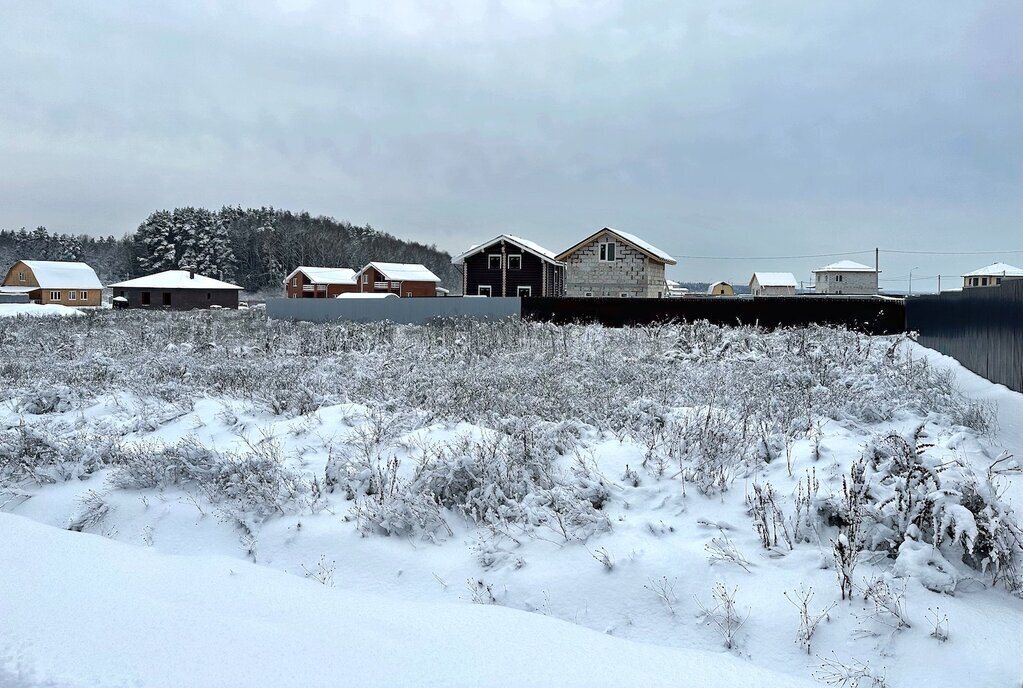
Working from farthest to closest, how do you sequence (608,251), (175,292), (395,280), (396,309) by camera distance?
(175,292), (395,280), (608,251), (396,309)

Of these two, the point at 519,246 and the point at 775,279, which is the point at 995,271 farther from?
the point at 519,246

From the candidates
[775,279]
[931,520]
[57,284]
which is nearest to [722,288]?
[775,279]

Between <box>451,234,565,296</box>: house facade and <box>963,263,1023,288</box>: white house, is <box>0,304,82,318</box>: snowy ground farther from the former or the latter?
<box>963,263,1023,288</box>: white house

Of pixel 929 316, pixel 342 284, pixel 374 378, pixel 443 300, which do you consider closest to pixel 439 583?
pixel 374 378

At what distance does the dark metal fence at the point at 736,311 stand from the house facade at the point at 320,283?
4291cm

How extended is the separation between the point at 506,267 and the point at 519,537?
3650cm

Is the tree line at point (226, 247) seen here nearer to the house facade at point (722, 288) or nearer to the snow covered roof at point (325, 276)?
the snow covered roof at point (325, 276)

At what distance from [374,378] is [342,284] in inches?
2418

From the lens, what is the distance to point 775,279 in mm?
95875

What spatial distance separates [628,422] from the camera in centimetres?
781

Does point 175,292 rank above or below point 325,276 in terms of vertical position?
below

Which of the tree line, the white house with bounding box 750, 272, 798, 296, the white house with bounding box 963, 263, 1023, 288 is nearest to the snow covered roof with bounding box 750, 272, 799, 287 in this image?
the white house with bounding box 750, 272, 798, 296

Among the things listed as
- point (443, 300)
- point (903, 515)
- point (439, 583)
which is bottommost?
point (439, 583)

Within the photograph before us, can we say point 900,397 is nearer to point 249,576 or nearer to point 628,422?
point 628,422
